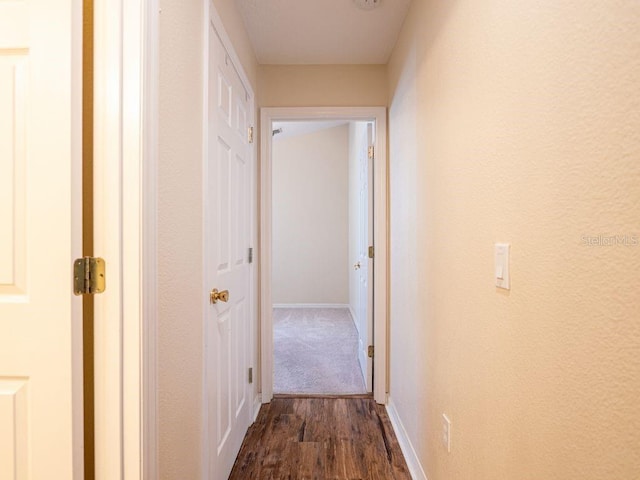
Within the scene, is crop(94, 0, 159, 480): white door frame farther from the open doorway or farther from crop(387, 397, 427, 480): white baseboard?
the open doorway

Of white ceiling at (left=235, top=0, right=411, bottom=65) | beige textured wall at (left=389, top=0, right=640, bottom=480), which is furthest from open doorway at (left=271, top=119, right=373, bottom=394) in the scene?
beige textured wall at (left=389, top=0, right=640, bottom=480)

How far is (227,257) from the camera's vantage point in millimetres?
1789

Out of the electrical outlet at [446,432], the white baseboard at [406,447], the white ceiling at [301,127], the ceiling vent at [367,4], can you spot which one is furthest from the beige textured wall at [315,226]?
the electrical outlet at [446,432]

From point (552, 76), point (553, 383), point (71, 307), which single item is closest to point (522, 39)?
point (552, 76)

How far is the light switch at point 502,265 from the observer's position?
94cm

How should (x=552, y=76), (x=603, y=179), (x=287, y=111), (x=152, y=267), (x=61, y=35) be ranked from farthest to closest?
(x=287, y=111), (x=152, y=267), (x=61, y=35), (x=552, y=76), (x=603, y=179)

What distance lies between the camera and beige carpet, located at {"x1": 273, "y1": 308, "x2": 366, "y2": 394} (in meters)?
2.89

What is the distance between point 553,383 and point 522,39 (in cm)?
77

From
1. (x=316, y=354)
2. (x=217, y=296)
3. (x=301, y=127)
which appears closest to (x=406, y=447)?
(x=217, y=296)

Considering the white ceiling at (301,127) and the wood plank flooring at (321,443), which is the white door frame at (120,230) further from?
the white ceiling at (301,127)

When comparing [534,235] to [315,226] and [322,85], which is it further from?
[315,226]

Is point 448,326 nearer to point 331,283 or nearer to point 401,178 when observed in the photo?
point 401,178

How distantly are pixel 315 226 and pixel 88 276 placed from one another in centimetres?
529

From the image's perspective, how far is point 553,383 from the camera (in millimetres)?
758
